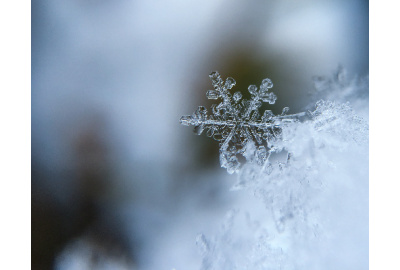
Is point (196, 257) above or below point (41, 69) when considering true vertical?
below

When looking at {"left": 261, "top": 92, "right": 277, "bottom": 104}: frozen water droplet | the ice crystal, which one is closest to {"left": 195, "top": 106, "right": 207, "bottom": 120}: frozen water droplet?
the ice crystal

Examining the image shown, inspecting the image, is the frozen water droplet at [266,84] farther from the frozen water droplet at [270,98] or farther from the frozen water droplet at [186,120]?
the frozen water droplet at [186,120]

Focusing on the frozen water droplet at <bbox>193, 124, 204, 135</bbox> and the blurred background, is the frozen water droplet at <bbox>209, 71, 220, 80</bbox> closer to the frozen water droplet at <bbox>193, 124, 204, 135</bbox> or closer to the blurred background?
the blurred background

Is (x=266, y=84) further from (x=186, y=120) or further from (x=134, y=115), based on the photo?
(x=134, y=115)
